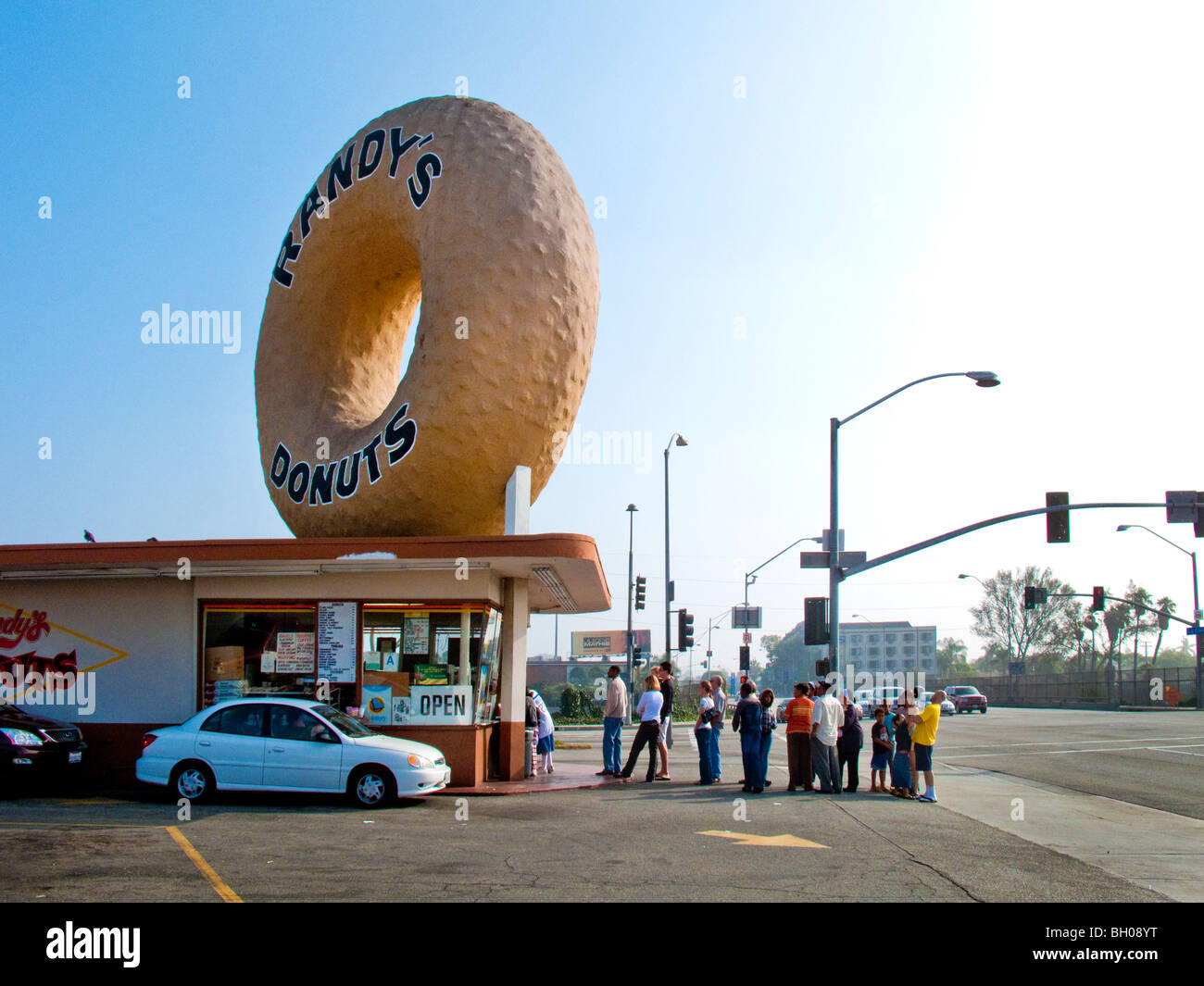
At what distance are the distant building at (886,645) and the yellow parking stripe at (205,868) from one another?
564 feet

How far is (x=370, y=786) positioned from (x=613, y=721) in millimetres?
5162

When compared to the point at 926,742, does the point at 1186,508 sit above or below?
above

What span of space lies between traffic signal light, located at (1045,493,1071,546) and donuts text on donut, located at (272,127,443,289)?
14.7m

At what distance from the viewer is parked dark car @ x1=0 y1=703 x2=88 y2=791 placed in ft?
43.6

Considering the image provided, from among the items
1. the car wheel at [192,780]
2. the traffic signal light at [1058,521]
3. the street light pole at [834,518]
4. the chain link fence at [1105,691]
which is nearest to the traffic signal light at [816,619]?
the street light pole at [834,518]

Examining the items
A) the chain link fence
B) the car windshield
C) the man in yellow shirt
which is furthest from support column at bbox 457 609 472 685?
the chain link fence

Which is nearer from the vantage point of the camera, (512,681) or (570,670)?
(512,681)

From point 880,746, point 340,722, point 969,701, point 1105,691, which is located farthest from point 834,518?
point 1105,691

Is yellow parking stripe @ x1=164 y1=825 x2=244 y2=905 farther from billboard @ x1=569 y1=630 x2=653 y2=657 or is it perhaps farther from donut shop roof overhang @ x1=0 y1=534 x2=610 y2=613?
billboard @ x1=569 y1=630 x2=653 y2=657

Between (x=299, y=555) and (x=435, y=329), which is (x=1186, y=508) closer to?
(x=435, y=329)

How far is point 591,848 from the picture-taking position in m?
9.82

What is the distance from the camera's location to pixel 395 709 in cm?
1506
